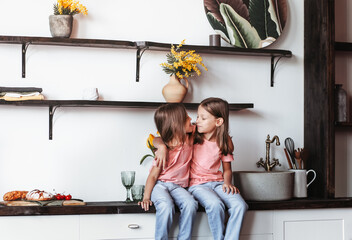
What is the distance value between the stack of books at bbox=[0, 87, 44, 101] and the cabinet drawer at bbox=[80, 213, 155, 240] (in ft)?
2.34

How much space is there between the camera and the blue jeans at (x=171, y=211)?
2.65 meters

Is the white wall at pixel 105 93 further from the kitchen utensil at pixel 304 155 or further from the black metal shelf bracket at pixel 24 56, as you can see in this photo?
the kitchen utensil at pixel 304 155

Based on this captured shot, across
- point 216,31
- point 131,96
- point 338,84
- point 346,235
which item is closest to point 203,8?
point 216,31

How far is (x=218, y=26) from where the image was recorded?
3283mm

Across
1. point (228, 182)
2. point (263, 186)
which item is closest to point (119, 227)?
point (228, 182)

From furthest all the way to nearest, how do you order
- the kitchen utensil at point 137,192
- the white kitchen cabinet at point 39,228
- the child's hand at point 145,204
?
the kitchen utensil at point 137,192 → the child's hand at point 145,204 → the white kitchen cabinet at point 39,228

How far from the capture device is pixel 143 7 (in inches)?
127

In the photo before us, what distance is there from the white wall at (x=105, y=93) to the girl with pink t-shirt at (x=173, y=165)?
312 mm

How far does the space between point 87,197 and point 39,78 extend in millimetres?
750

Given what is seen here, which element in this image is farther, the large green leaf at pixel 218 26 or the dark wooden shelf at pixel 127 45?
the large green leaf at pixel 218 26

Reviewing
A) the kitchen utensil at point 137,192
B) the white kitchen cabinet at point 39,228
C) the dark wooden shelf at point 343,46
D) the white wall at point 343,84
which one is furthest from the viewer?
the white wall at point 343,84

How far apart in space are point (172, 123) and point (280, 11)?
3.69 ft

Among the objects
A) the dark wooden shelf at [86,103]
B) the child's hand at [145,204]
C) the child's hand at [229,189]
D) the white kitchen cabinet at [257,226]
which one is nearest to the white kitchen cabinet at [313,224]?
the white kitchen cabinet at [257,226]

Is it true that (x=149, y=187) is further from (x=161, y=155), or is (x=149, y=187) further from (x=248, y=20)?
(x=248, y=20)
